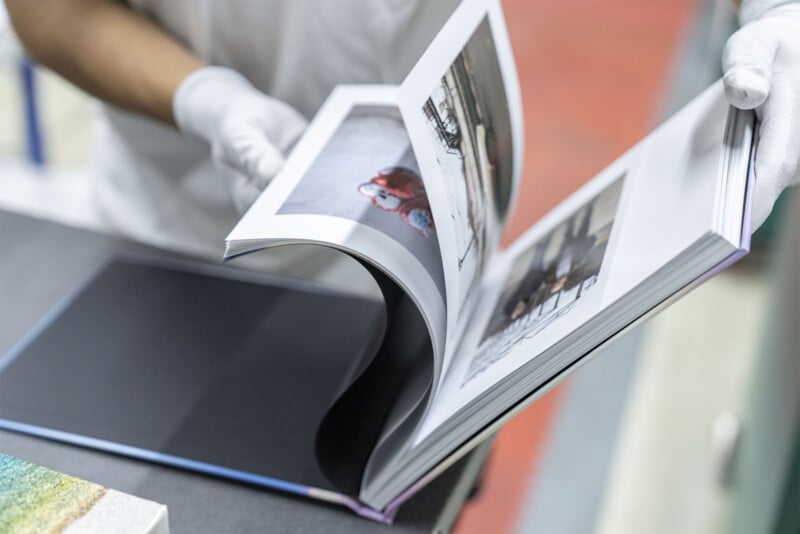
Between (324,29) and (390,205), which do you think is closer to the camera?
(390,205)

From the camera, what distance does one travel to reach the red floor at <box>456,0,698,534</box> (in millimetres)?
2078

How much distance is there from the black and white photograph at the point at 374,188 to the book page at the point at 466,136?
29 mm

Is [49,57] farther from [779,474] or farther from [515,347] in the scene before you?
[779,474]

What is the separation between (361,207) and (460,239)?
0.09 metres

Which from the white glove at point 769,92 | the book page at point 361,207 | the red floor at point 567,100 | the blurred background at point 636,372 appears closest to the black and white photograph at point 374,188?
the book page at point 361,207

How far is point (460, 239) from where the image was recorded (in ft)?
2.39

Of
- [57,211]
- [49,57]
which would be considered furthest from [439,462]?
[57,211]

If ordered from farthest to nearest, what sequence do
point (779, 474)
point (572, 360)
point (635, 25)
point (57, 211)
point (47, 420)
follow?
point (635, 25)
point (57, 211)
point (779, 474)
point (47, 420)
point (572, 360)

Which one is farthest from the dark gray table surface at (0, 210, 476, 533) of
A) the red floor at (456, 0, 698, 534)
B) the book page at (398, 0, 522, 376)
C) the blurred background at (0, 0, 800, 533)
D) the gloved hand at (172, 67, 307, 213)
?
the red floor at (456, 0, 698, 534)

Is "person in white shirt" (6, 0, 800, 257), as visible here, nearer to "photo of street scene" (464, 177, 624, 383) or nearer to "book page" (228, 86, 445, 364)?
"book page" (228, 86, 445, 364)

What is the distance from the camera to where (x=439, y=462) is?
704 millimetres

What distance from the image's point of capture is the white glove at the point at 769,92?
0.71 meters

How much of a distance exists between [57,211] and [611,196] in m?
2.28

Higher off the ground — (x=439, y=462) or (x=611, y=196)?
(x=611, y=196)
